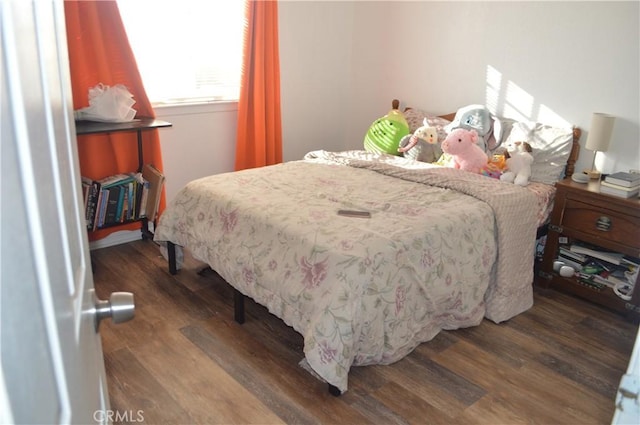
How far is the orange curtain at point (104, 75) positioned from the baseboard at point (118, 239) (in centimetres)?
3

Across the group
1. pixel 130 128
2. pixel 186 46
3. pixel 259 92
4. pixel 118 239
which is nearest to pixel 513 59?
pixel 259 92

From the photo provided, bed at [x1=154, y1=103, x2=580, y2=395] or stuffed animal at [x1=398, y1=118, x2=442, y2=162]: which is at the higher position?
stuffed animal at [x1=398, y1=118, x2=442, y2=162]

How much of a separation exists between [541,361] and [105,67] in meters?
2.92

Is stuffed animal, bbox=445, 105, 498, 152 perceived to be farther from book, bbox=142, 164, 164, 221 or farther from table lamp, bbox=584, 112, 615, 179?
book, bbox=142, 164, 164, 221

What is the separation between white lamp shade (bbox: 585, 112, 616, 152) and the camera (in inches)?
107

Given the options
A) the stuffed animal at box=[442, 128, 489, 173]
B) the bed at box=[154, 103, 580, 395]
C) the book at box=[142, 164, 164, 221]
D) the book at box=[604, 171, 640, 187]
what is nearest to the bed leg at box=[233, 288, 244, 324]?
the bed at box=[154, 103, 580, 395]

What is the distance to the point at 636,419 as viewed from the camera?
0.76 meters

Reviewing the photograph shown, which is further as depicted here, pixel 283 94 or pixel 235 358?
pixel 283 94

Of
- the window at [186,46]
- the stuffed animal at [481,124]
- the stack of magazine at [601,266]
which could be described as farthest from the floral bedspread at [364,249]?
the window at [186,46]

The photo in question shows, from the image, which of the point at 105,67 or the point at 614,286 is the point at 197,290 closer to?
the point at 105,67

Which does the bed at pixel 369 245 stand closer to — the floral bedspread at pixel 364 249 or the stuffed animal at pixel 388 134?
the floral bedspread at pixel 364 249

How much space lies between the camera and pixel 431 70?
149 inches

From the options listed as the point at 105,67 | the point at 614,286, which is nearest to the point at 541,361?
the point at 614,286

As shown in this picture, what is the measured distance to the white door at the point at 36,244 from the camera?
31cm
